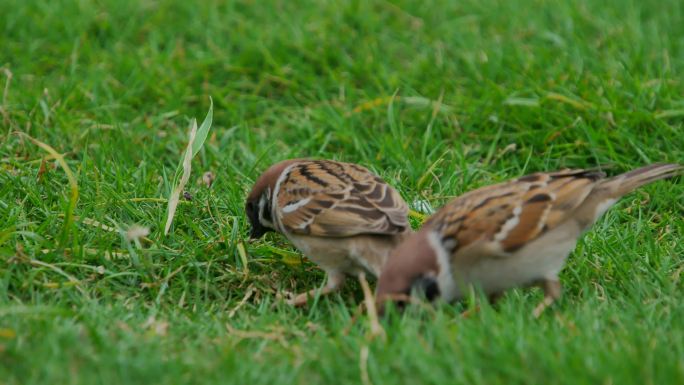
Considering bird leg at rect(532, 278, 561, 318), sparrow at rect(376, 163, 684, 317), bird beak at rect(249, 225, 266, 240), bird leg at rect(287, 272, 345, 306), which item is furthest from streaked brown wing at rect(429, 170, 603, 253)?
bird beak at rect(249, 225, 266, 240)

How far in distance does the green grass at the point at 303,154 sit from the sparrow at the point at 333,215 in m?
0.16

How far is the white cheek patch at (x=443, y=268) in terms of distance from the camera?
3773 millimetres

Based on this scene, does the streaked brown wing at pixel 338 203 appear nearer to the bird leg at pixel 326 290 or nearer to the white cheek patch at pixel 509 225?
the bird leg at pixel 326 290

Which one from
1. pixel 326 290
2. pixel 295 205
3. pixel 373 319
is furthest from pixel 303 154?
pixel 373 319

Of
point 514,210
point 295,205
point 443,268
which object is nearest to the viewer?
point 443,268

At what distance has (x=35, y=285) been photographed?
4.05 metres

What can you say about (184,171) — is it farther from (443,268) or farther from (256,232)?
(443,268)

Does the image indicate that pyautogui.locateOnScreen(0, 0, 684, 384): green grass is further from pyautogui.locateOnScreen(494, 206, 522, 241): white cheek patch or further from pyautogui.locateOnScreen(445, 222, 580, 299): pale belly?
pyautogui.locateOnScreen(494, 206, 522, 241): white cheek patch

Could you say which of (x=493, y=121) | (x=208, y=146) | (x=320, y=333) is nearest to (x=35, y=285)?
(x=320, y=333)

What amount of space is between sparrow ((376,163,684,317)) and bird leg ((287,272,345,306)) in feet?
1.44

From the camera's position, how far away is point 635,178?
4.14 meters

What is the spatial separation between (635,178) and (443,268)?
0.93 metres

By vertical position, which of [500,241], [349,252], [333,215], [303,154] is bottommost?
[303,154]

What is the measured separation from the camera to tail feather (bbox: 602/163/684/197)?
4.12 metres
